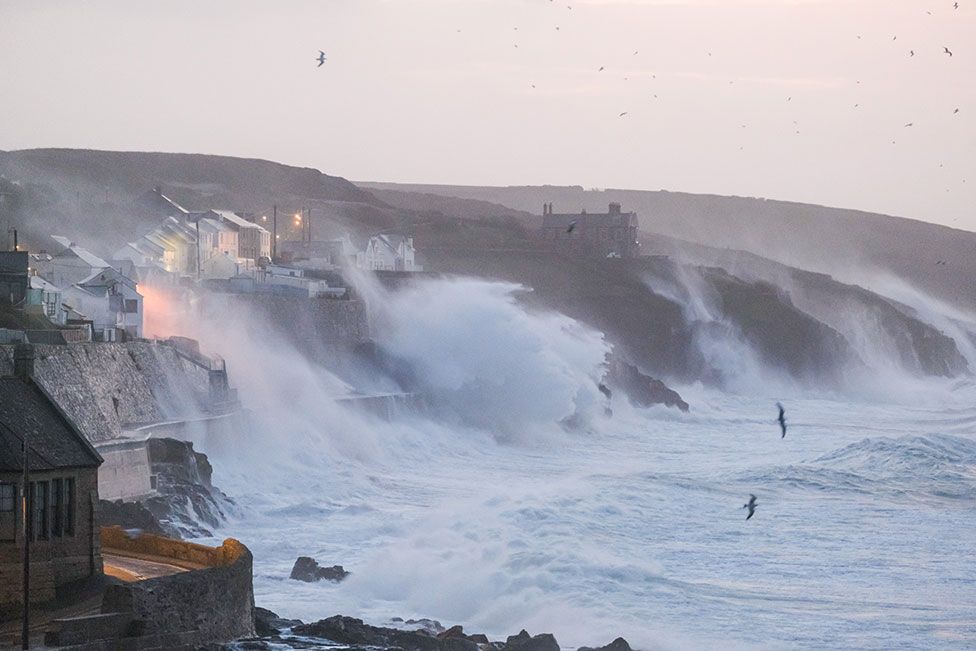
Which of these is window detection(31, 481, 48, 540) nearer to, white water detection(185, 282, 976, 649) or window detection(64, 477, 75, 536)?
window detection(64, 477, 75, 536)

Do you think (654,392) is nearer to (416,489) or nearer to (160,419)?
(416,489)

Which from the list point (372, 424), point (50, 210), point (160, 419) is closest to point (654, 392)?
point (372, 424)

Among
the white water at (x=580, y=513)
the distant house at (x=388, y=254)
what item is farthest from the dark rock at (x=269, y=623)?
the distant house at (x=388, y=254)

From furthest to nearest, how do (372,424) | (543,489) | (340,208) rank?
(340,208), (372,424), (543,489)

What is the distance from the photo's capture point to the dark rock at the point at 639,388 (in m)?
62.8

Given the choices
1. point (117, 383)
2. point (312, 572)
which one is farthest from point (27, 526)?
point (117, 383)

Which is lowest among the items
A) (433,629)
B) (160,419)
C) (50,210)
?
(433,629)

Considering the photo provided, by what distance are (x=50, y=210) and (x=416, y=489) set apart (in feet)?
143

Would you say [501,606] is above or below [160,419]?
below

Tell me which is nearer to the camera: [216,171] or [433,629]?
[433,629]

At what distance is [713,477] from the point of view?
3962 cm

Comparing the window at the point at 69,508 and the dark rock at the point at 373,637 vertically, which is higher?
the window at the point at 69,508

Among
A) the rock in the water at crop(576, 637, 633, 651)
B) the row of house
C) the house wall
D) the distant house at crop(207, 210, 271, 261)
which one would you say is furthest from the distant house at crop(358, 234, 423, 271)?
the house wall

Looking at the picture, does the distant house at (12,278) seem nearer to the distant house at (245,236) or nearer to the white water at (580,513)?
the white water at (580,513)
